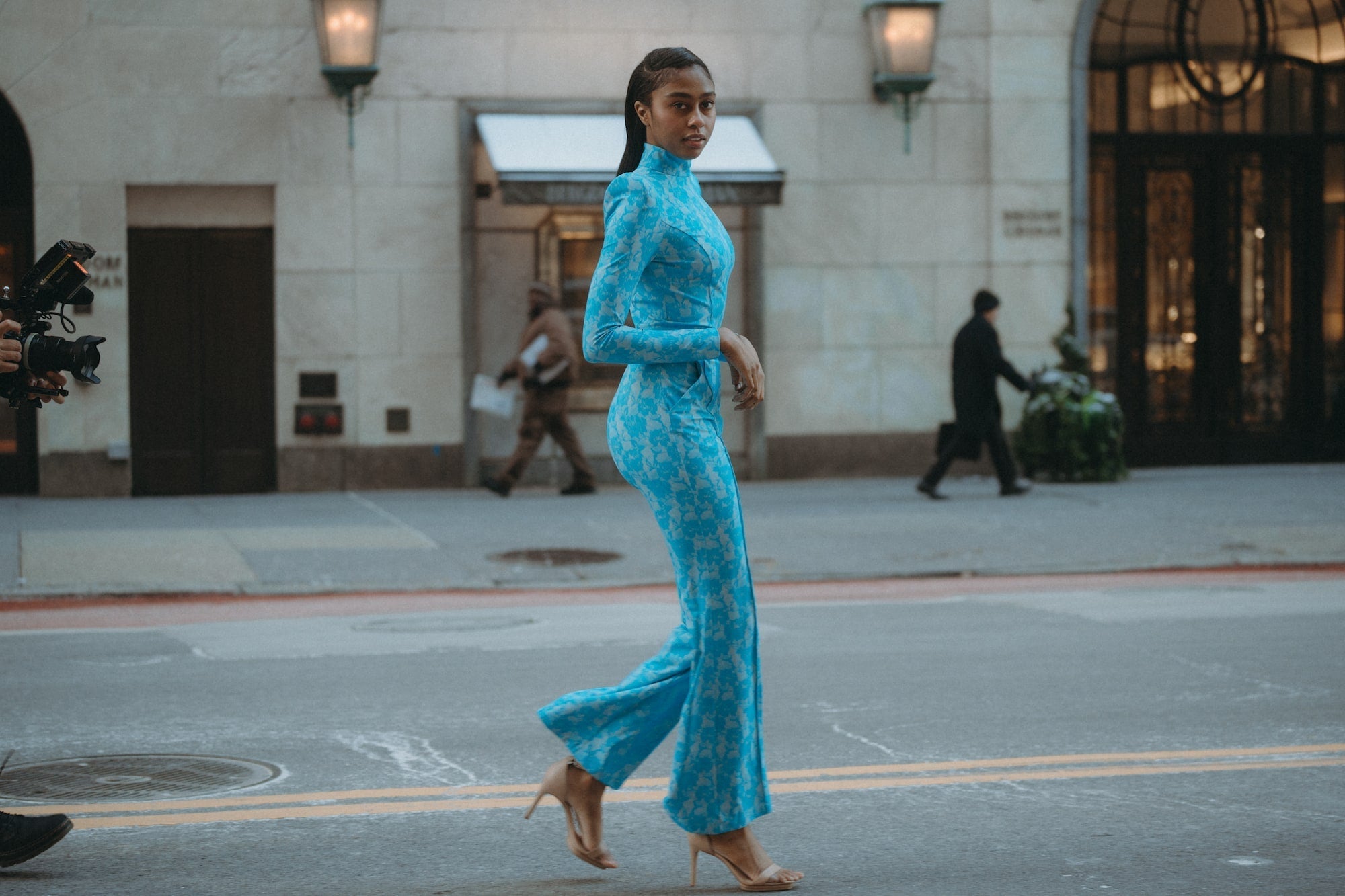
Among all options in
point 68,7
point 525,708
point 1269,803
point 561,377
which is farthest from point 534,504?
point 1269,803

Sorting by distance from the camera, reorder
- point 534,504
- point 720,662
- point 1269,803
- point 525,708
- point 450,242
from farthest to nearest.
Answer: point 450,242 < point 534,504 < point 525,708 < point 1269,803 < point 720,662

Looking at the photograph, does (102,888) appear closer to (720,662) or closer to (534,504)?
(720,662)

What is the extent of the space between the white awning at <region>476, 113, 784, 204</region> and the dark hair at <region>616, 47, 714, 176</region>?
10.9m

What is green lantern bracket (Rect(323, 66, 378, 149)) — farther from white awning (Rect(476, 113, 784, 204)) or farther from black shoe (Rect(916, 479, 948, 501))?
black shoe (Rect(916, 479, 948, 501))

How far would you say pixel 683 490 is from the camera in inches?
159

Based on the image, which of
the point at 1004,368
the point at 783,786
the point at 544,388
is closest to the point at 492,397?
the point at 544,388

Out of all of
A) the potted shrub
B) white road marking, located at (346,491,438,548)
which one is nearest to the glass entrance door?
the potted shrub

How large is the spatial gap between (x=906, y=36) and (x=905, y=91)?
1.75ft

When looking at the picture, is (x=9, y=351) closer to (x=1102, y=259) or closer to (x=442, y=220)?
(x=442, y=220)

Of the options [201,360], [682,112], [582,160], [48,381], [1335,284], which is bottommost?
[48,381]

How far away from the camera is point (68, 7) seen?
1551cm

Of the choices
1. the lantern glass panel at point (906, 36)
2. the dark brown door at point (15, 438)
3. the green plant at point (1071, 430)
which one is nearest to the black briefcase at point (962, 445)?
the green plant at point (1071, 430)

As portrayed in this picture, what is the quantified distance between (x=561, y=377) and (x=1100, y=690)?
29.3ft

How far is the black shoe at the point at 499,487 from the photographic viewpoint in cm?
1528
